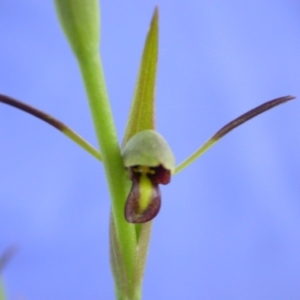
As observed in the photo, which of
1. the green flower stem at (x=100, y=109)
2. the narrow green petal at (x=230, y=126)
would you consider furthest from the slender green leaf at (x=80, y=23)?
the narrow green petal at (x=230, y=126)

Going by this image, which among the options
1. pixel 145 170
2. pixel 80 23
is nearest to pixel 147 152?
pixel 145 170

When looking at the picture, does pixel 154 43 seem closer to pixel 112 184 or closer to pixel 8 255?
pixel 112 184

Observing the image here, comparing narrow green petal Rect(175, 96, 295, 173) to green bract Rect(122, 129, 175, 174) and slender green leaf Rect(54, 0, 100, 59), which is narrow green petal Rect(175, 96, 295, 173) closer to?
green bract Rect(122, 129, 175, 174)

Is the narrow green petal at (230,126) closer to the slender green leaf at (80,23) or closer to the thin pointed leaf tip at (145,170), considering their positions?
the thin pointed leaf tip at (145,170)

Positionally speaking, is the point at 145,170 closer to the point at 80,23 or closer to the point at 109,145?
the point at 109,145

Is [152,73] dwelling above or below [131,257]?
above

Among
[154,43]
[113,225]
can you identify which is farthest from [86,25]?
[113,225]
